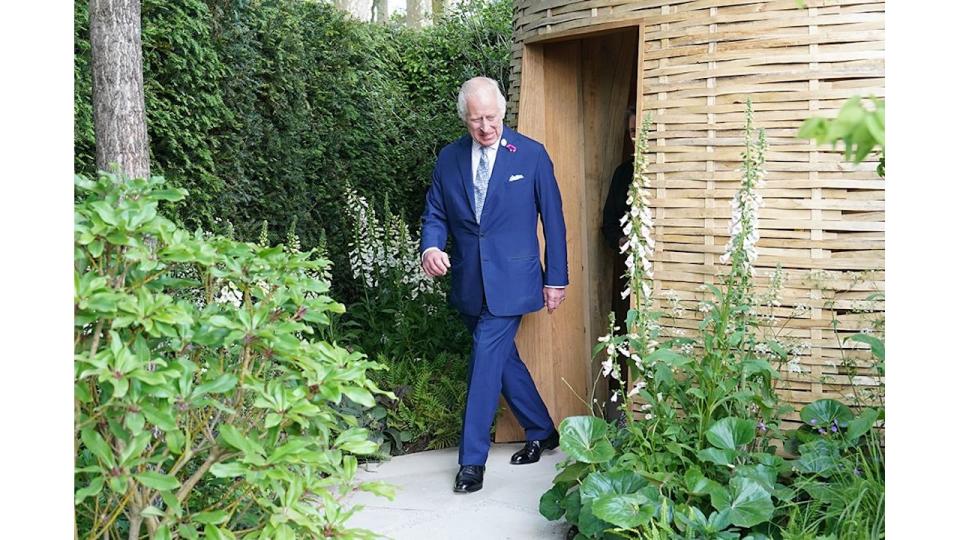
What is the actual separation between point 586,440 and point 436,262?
43.7 inches

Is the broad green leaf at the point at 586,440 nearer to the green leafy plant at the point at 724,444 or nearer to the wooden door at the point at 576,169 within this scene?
the green leafy plant at the point at 724,444

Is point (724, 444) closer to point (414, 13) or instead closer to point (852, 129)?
point (852, 129)

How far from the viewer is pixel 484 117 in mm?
4148

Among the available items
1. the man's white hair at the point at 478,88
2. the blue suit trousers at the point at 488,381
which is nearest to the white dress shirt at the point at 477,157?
the man's white hair at the point at 478,88

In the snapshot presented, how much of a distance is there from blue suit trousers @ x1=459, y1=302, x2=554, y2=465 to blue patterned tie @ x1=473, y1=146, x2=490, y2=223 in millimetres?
461

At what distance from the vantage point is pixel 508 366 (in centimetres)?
444

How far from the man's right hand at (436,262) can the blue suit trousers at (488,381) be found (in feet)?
0.93

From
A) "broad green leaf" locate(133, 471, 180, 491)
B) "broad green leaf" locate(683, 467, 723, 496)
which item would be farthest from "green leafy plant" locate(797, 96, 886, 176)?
"broad green leaf" locate(683, 467, 723, 496)

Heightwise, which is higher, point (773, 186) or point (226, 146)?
point (226, 146)

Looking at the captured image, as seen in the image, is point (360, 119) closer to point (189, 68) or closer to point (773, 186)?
point (189, 68)

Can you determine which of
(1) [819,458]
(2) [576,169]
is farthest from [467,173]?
(1) [819,458]

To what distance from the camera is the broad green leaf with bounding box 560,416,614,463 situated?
3361mm
